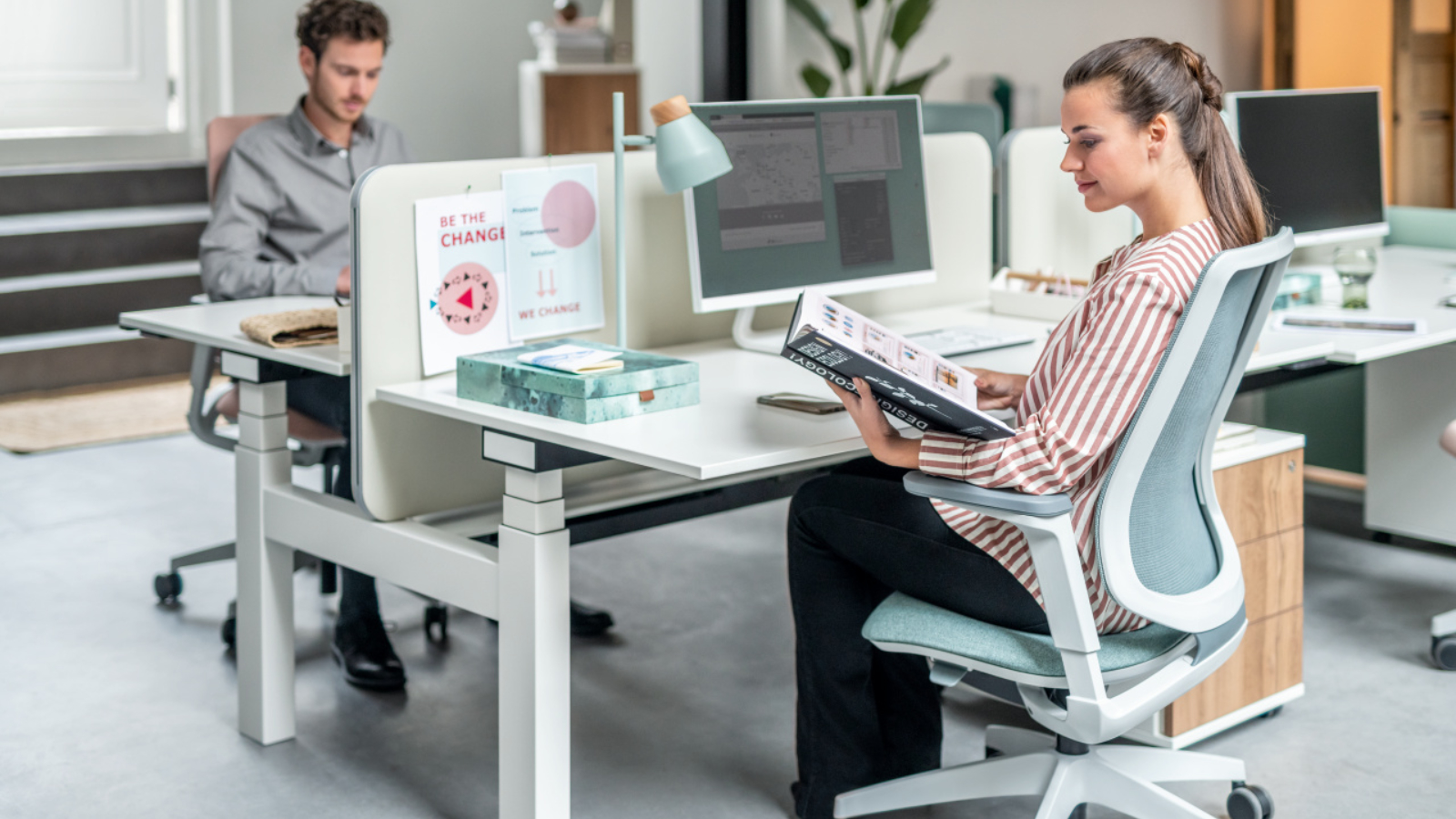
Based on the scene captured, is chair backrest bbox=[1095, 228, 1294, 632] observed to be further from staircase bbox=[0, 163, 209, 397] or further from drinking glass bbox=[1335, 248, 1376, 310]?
staircase bbox=[0, 163, 209, 397]

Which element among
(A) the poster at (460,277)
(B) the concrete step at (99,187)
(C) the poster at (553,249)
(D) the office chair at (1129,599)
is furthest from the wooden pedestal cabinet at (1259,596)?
(B) the concrete step at (99,187)

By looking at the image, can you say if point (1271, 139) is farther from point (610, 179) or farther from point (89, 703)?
point (89, 703)

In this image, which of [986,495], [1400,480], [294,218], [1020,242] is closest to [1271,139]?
[1020,242]

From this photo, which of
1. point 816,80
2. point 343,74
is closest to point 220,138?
point 343,74

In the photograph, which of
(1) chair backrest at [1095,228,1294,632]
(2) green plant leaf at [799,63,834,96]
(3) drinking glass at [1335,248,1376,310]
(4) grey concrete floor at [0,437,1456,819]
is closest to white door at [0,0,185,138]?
(2) green plant leaf at [799,63,834,96]

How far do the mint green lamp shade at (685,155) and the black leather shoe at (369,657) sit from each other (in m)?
1.15

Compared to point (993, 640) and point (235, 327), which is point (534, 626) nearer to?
point (993, 640)

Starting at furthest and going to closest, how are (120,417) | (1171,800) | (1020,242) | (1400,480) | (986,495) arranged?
1. (120,417)
2. (1400,480)
3. (1020,242)
4. (1171,800)
5. (986,495)

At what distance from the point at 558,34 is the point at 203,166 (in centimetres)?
159

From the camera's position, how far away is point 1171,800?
1869 millimetres

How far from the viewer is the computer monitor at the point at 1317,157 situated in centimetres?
303

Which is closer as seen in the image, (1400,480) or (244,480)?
(244,480)

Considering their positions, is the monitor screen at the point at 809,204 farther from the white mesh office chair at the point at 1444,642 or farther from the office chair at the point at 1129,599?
the white mesh office chair at the point at 1444,642

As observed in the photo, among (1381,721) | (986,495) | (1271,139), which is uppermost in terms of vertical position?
(1271,139)
